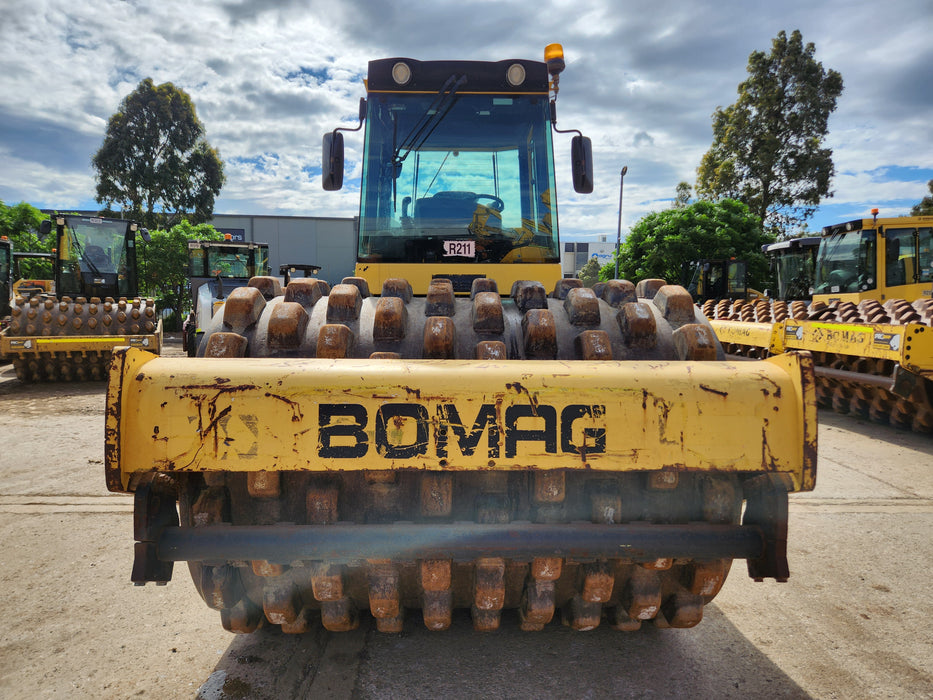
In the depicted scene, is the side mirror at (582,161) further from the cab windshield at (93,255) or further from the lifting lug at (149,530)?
the cab windshield at (93,255)

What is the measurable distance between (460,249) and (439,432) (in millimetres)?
1953

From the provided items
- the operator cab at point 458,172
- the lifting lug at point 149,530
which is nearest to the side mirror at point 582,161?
the operator cab at point 458,172

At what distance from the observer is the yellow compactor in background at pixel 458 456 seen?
159cm

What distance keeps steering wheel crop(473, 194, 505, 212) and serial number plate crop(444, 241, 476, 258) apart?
0.29m

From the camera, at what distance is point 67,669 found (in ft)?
7.43

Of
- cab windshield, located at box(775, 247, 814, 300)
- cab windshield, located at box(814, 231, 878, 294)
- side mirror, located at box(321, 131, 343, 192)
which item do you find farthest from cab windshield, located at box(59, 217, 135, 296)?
cab windshield, located at box(775, 247, 814, 300)

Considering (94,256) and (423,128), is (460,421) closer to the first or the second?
(423,128)

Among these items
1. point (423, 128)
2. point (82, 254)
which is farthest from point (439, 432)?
point (82, 254)

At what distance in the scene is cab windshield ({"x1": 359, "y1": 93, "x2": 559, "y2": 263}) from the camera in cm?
340

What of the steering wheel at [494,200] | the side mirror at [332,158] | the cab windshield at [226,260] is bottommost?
the steering wheel at [494,200]

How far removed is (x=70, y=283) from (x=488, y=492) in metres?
13.3

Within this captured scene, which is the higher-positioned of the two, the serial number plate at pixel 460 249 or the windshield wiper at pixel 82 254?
the windshield wiper at pixel 82 254

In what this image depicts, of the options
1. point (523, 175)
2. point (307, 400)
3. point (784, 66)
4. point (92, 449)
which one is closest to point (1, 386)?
point (92, 449)

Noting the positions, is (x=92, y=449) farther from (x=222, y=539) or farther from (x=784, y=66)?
(x=784, y=66)
